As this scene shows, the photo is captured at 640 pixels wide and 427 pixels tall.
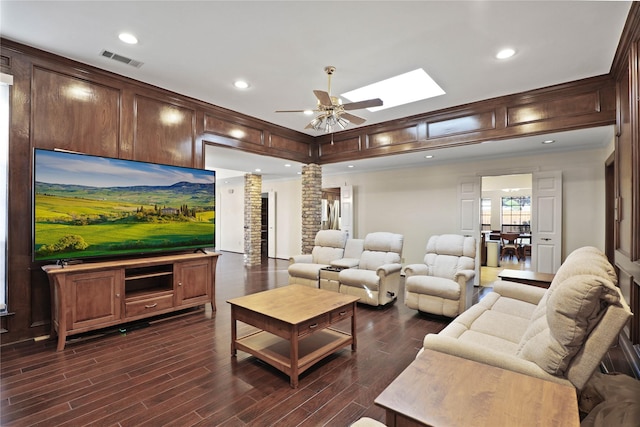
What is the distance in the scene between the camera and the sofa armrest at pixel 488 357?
1.43 meters

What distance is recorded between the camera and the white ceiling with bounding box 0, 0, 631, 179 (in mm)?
2383

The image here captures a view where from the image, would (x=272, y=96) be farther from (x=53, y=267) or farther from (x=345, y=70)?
(x=53, y=267)

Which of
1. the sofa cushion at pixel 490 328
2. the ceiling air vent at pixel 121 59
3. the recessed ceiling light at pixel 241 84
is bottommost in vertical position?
the sofa cushion at pixel 490 328

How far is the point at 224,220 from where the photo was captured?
1070 cm

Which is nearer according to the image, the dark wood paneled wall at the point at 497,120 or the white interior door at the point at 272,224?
the dark wood paneled wall at the point at 497,120

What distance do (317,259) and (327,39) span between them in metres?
3.66

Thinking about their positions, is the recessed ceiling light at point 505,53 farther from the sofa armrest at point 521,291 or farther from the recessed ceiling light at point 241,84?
the recessed ceiling light at point 241,84

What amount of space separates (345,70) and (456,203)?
3973mm

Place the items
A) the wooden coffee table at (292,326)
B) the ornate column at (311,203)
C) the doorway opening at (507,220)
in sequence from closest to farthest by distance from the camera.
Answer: the wooden coffee table at (292,326) < the ornate column at (311,203) < the doorway opening at (507,220)

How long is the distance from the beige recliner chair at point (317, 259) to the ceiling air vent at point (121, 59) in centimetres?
351

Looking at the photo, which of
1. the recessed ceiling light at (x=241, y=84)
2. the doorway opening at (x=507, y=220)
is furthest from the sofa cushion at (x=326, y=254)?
the doorway opening at (x=507, y=220)

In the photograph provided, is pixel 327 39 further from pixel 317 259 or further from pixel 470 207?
pixel 470 207

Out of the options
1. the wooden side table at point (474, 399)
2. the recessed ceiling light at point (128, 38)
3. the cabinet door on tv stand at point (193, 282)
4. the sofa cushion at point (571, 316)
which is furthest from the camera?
the cabinet door on tv stand at point (193, 282)

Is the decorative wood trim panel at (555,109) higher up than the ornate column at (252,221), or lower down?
higher up
